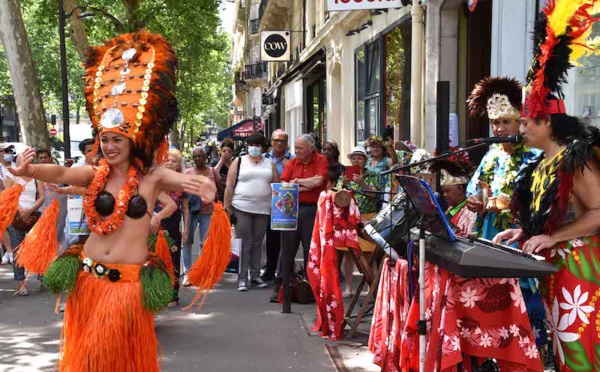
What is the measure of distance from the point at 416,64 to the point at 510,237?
7.69 m

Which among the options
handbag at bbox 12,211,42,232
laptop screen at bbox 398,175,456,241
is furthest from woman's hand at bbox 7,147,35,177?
handbag at bbox 12,211,42,232

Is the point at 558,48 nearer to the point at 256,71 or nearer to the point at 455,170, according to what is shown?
the point at 455,170

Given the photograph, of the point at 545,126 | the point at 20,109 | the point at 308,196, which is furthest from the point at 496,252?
the point at 20,109

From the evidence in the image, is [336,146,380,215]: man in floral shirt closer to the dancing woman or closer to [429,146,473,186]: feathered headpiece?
[429,146,473,186]: feathered headpiece

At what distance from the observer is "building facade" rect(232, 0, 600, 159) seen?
7805 millimetres

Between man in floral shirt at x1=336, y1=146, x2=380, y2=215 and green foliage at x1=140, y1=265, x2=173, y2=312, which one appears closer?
green foliage at x1=140, y1=265, x2=173, y2=312

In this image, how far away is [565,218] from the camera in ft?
13.0

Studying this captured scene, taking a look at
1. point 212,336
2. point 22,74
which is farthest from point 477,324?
point 22,74

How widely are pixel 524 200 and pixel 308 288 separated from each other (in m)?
4.28

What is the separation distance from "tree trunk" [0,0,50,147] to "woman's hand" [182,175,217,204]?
12159mm

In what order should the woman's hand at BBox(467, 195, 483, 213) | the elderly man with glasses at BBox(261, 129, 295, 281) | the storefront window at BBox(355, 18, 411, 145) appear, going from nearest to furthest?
the woman's hand at BBox(467, 195, 483, 213) → the elderly man with glasses at BBox(261, 129, 295, 281) → the storefront window at BBox(355, 18, 411, 145)

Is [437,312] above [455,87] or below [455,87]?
below

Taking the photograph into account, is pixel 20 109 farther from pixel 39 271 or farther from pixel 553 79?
pixel 553 79

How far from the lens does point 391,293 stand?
4.64 meters
